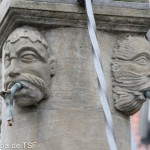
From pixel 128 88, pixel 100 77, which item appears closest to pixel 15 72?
pixel 100 77

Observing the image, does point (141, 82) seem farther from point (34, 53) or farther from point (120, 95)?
point (34, 53)

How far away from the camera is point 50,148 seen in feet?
22.4

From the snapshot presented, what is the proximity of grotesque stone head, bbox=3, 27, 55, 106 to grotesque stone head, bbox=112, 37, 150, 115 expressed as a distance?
33 centimetres

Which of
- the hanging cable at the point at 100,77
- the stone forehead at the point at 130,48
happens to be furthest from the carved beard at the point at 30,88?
the stone forehead at the point at 130,48

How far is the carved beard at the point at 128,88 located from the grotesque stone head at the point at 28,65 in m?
0.33

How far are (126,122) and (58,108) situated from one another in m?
0.37

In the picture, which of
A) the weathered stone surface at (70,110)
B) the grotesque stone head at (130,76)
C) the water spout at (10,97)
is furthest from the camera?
the grotesque stone head at (130,76)

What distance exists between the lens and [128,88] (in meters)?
6.96

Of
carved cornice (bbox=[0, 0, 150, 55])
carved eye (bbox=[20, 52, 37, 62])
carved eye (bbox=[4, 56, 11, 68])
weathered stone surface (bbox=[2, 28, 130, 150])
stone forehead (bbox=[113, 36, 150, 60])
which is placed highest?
carved cornice (bbox=[0, 0, 150, 55])

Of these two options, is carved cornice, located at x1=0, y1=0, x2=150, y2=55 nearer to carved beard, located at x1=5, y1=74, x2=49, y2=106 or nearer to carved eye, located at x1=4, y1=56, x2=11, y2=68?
carved eye, located at x1=4, y1=56, x2=11, y2=68

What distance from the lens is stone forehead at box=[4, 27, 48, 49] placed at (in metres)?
6.89

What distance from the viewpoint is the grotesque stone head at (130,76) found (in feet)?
22.8

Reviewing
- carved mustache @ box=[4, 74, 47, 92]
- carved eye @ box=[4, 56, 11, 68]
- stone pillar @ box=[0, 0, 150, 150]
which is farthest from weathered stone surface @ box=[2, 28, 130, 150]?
carved eye @ box=[4, 56, 11, 68]

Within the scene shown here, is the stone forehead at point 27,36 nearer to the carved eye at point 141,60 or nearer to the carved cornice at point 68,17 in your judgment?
the carved cornice at point 68,17
